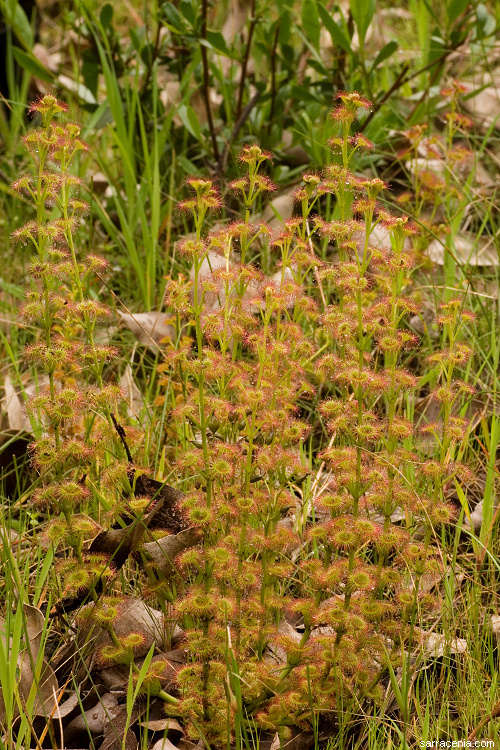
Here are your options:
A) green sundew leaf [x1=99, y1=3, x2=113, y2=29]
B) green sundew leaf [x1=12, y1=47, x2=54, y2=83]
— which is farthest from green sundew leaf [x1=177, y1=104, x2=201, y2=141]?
green sundew leaf [x1=12, y1=47, x2=54, y2=83]

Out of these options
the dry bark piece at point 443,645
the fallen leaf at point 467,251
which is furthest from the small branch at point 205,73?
the dry bark piece at point 443,645

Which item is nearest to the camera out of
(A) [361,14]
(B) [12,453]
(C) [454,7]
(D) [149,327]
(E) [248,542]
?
(E) [248,542]

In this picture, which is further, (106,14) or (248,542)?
(106,14)

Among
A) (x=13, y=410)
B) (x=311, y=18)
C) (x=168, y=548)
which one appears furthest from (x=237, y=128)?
(x=168, y=548)

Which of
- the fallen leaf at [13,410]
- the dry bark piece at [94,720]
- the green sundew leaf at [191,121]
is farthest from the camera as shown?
the green sundew leaf at [191,121]

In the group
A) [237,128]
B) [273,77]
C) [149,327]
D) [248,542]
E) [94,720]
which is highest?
[273,77]

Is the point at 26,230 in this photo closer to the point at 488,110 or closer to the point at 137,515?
the point at 137,515

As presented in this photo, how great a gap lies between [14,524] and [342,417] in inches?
42.6

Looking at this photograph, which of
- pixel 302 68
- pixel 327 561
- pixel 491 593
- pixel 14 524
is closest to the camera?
pixel 327 561

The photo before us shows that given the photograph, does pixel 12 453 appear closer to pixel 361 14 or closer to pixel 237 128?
pixel 237 128

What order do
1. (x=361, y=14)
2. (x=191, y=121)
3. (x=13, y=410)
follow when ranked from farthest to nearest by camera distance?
(x=191, y=121) → (x=361, y=14) → (x=13, y=410)

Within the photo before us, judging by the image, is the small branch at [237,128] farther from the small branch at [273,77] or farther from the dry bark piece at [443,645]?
the dry bark piece at [443,645]

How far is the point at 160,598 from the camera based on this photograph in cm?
184

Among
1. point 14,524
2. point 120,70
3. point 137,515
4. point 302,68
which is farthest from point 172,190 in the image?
point 137,515
